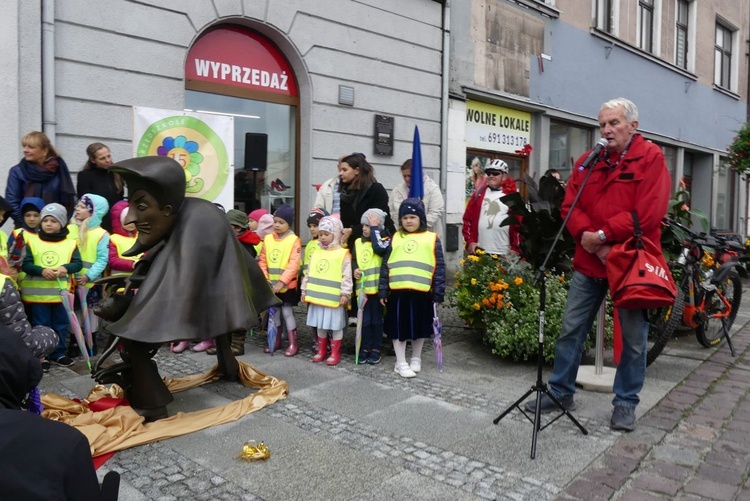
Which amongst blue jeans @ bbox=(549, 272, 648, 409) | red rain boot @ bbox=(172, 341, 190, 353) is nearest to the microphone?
blue jeans @ bbox=(549, 272, 648, 409)

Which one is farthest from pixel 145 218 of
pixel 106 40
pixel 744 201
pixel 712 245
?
pixel 744 201

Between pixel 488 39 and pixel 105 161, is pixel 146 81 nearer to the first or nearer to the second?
pixel 105 161

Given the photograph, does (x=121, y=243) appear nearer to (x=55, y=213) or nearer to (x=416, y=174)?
(x=55, y=213)

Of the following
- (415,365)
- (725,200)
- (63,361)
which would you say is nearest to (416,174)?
(415,365)

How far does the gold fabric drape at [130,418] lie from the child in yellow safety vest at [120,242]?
141 centimetres

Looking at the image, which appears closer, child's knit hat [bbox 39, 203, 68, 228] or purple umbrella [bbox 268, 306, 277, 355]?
child's knit hat [bbox 39, 203, 68, 228]

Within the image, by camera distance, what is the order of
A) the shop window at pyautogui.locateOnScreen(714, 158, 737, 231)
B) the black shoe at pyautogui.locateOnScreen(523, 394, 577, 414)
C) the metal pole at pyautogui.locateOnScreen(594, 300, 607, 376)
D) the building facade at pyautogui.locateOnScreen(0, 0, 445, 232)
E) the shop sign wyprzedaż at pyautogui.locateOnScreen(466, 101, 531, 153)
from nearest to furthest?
the black shoe at pyautogui.locateOnScreen(523, 394, 577, 414) < the metal pole at pyautogui.locateOnScreen(594, 300, 607, 376) < the building facade at pyautogui.locateOnScreen(0, 0, 445, 232) < the shop sign wyprzedaż at pyautogui.locateOnScreen(466, 101, 531, 153) < the shop window at pyautogui.locateOnScreen(714, 158, 737, 231)

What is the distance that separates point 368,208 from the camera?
621 centimetres

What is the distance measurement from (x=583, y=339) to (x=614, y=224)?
82 centimetres

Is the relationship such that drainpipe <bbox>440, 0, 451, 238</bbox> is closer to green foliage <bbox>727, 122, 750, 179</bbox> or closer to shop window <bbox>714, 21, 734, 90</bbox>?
green foliage <bbox>727, 122, 750, 179</bbox>

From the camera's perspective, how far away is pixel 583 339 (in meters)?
4.21

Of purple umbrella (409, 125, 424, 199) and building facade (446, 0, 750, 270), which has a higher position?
building facade (446, 0, 750, 270)

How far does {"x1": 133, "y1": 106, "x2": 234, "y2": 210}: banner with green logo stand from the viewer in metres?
7.43

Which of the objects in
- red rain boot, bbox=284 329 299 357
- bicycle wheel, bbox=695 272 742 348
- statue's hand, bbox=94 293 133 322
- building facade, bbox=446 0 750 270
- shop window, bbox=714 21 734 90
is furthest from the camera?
shop window, bbox=714 21 734 90
